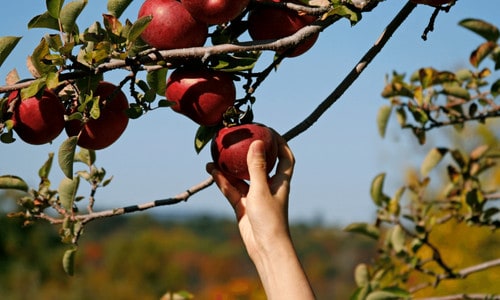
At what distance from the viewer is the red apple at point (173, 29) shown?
89 cm

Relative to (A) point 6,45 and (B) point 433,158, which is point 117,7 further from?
(B) point 433,158

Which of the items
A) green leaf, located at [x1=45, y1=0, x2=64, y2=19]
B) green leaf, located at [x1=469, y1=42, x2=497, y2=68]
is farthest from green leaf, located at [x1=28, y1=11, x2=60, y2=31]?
green leaf, located at [x1=469, y1=42, x2=497, y2=68]

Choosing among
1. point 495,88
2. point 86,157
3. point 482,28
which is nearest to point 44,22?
point 86,157

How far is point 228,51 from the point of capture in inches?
34.9

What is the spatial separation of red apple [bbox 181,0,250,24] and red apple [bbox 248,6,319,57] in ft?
0.30

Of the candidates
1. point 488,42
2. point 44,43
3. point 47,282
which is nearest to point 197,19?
point 44,43

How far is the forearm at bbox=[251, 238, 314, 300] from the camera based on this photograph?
980 mm

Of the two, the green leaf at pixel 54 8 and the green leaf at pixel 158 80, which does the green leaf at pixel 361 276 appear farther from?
the green leaf at pixel 54 8

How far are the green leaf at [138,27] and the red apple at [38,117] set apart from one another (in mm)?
158

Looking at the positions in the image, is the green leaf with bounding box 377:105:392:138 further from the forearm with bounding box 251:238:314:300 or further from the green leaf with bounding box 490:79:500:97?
the forearm with bounding box 251:238:314:300

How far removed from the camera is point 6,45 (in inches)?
35.9

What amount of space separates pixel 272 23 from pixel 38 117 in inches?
13.4

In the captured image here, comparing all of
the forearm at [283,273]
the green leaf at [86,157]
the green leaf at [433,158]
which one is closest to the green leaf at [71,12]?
the forearm at [283,273]

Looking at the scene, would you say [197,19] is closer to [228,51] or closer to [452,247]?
[228,51]
